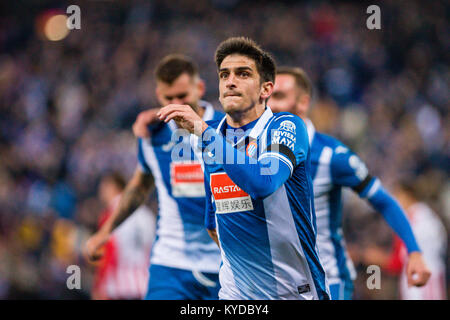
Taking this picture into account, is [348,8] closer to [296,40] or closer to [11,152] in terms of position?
[296,40]

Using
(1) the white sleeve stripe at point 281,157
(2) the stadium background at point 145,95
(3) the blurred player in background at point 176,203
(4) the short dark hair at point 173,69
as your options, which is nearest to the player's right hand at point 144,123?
(3) the blurred player in background at point 176,203

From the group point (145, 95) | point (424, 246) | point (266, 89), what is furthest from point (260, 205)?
point (145, 95)

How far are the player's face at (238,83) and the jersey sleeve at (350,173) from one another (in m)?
1.37

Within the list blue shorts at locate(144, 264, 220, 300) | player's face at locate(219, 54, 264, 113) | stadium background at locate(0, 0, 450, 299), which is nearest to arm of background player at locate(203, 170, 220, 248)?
player's face at locate(219, 54, 264, 113)

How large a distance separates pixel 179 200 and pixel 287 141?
6.26 feet

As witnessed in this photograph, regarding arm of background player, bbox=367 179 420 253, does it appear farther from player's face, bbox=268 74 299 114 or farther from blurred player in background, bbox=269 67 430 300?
player's face, bbox=268 74 299 114

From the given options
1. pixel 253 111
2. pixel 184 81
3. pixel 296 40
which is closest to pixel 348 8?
pixel 296 40

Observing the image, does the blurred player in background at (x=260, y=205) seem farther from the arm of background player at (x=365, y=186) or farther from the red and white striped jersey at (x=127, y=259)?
the red and white striped jersey at (x=127, y=259)

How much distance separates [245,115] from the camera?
3.50 metres

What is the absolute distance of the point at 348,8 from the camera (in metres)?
16.0

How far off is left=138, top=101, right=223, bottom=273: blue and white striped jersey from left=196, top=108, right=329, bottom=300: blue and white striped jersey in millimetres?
1269

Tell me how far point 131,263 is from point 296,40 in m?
9.12

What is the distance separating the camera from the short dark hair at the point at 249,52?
3.49 metres

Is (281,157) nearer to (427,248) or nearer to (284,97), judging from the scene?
(284,97)
